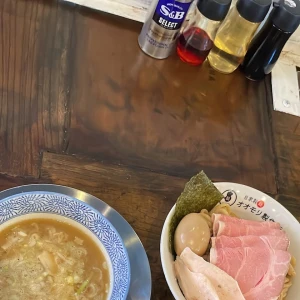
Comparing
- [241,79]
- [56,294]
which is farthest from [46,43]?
[56,294]

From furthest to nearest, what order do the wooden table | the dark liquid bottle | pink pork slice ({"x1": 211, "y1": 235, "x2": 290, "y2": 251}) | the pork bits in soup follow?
the dark liquid bottle → the wooden table → pink pork slice ({"x1": 211, "y1": 235, "x2": 290, "y2": 251}) → the pork bits in soup

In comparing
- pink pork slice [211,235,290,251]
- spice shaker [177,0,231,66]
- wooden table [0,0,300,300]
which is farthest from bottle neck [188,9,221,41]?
pink pork slice [211,235,290,251]

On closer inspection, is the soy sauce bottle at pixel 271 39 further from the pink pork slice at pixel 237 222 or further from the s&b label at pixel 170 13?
the pink pork slice at pixel 237 222

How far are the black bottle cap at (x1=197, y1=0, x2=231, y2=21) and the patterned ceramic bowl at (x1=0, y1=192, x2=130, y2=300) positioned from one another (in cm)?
59

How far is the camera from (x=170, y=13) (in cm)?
120

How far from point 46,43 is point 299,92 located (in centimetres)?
70

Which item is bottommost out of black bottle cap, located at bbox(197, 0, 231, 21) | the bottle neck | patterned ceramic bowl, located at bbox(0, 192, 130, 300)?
patterned ceramic bowl, located at bbox(0, 192, 130, 300)

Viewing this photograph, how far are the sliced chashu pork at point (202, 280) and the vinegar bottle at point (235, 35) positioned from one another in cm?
63

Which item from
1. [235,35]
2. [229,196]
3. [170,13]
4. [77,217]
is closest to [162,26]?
[170,13]

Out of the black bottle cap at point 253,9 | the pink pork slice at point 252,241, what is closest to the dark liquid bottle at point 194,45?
the black bottle cap at point 253,9

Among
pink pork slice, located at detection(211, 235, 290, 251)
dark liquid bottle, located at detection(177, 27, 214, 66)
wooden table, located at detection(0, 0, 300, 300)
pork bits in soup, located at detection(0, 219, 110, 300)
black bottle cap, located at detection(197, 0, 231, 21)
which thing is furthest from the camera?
dark liquid bottle, located at detection(177, 27, 214, 66)

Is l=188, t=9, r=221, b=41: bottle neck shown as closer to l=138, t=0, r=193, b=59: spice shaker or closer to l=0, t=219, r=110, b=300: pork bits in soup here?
l=138, t=0, r=193, b=59: spice shaker

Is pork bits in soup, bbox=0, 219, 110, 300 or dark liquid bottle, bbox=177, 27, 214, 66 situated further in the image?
dark liquid bottle, bbox=177, 27, 214, 66

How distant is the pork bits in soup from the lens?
0.82 metres
